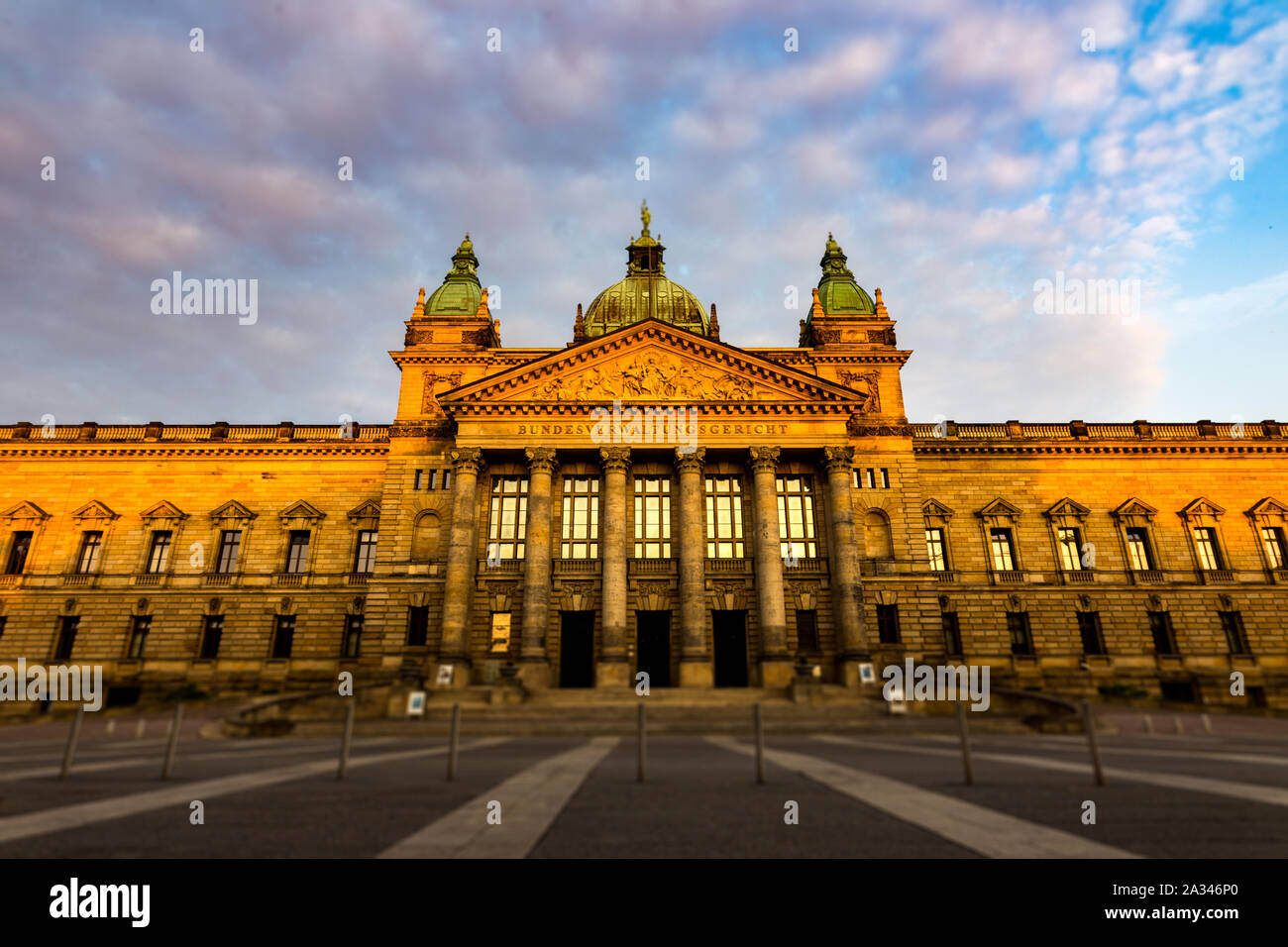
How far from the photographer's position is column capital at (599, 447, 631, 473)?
34.1 m

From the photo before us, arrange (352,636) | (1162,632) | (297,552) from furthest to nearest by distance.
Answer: (297,552), (352,636), (1162,632)

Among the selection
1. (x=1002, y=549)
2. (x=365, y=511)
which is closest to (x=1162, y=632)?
(x=1002, y=549)

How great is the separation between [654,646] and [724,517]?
315 inches

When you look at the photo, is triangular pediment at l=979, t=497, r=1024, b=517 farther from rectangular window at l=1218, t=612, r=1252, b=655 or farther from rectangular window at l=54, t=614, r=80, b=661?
rectangular window at l=54, t=614, r=80, b=661

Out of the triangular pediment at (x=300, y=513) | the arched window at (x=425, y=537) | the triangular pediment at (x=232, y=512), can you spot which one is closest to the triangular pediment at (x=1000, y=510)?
the arched window at (x=425, y=537)

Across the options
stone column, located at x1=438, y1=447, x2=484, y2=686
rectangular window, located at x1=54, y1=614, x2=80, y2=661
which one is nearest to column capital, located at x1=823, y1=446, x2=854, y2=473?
stone column, located at x1=438, y1=447, x2=484, y2=686

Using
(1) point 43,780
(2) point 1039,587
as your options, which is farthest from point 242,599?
(2) point 1039,587

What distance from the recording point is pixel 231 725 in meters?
19.2

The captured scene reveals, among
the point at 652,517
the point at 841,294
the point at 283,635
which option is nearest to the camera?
the point at 652,517

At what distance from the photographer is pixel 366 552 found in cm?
3981

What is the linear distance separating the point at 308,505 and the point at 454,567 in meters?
13.9

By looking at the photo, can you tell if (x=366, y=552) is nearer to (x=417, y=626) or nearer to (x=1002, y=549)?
(x=417, y=626)

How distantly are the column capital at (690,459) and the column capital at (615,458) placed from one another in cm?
273
